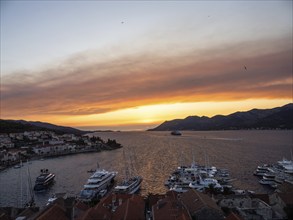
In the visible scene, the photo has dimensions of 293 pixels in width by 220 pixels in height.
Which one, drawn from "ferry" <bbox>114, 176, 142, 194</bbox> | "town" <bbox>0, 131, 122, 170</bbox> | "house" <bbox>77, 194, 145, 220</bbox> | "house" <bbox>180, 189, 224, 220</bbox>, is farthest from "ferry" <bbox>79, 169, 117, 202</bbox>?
"town" <bbox>0, 131, 122, 170</bbox>

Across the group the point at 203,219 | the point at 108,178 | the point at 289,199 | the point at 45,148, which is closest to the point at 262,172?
the point at 108,178

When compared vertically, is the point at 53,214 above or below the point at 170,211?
above

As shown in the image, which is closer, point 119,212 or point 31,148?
point 119,212

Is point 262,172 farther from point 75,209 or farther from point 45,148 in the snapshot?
point 45,148

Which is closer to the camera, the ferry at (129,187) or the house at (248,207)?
the house at (248,207)

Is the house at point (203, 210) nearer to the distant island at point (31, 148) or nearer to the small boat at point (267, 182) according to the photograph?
the small boat at point (267, 182)

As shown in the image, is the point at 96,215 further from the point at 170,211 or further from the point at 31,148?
the point at 31,148

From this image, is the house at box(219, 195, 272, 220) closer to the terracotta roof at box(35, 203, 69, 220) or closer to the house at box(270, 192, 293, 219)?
the house at box(270, 192, 293, 219)

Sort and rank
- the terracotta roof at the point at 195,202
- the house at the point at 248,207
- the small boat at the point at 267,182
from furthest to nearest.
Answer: the small boat at the point at 267,182, the house at the point at 248,207, the terracotta roof at the point at 195,202

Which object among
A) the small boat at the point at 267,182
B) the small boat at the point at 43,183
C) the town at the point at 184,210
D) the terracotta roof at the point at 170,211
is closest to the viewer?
the terracotta roof at the point at 170,211

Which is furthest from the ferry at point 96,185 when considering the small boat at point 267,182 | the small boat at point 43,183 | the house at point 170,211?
the small boat at point 267,182

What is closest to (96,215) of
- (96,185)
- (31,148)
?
(96,185)
